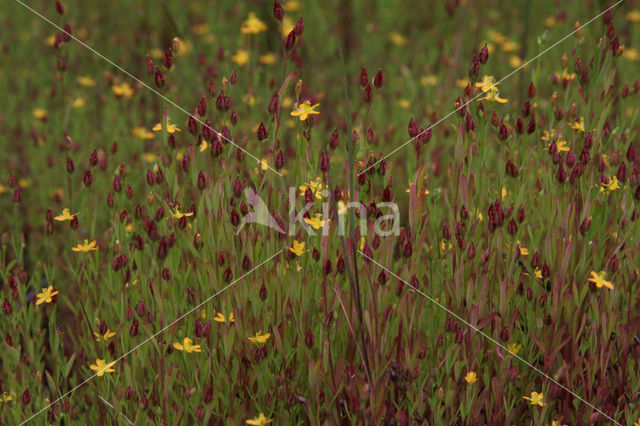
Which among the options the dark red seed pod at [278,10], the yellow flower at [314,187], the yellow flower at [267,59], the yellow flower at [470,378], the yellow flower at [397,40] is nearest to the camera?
the yellow flower at [470,378]

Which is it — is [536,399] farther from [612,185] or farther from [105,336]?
[105,336]

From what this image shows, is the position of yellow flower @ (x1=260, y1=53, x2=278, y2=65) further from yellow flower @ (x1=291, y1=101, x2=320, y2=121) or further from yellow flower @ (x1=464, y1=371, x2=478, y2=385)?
yellow flower @ (x1=464, y1=371, x2=478, y2=385)

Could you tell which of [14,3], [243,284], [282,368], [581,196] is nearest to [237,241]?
[243,284]

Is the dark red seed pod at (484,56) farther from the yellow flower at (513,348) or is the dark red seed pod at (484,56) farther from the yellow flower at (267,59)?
the yellow flower at (267,59)

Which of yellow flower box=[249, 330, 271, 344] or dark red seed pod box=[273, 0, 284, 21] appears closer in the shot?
yellow flower box=[249, 330, 271, 344]

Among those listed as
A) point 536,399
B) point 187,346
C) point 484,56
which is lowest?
point 536,399

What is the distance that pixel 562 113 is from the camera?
7.50ft

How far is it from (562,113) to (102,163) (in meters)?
1.72

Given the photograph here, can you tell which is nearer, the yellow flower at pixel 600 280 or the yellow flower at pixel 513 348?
the yellow flower at pixel 600 280

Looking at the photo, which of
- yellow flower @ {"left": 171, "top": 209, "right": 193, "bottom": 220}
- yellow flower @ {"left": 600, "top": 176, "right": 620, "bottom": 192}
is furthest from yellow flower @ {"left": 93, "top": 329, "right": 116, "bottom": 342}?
yellow flower @ {"left": 600, "top": 176, "right": 620, "bottom": 192}

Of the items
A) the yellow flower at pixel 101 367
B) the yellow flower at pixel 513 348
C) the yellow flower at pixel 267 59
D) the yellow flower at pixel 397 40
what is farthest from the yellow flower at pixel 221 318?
the yellow flower at pixel 397 40

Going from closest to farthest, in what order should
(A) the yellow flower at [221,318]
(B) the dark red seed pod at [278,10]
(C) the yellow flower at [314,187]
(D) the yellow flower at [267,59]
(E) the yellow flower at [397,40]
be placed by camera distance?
(A) the yellow flower at [221,318], (C) the yellow flower at [314,187], (B) the dark red seed pod at [278,10], (D) the yellow flower at [267,59], (E) the yellow flower at [397,40]

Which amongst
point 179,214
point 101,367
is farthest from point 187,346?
point 179,214

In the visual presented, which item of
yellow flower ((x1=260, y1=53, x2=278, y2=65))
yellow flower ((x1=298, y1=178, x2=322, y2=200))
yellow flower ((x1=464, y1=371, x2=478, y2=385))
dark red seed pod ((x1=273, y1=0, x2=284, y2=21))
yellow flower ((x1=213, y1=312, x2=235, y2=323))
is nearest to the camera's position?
yellow flower ((x1=464, y1=371, x2=478, y2=385))
